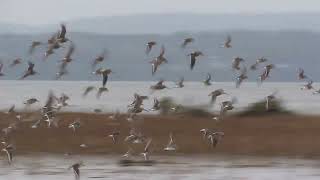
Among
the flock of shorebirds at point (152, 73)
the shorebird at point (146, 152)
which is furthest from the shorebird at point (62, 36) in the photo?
the shorebird at point (146, 152)

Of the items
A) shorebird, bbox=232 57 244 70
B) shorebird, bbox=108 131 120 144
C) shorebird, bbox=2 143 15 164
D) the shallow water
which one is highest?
shorebird, bbox=108 131 120 144

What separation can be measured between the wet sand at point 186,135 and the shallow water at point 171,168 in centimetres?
227

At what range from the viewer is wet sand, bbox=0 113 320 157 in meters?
44.9

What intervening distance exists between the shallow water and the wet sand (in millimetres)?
2269

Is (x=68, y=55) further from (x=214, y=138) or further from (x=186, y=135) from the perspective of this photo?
(x=186, y=135)

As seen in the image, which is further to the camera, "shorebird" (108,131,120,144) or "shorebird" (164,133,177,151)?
"shorebird" (108,131,120,144)

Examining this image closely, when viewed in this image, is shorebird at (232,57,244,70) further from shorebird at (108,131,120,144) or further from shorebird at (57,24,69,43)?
shorebird at (108,131,120,144)

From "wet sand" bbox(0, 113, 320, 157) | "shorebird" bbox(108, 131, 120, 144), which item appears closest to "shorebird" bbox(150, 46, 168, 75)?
"wet sand" bbox(0, 113, 320, 157)

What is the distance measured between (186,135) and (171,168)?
11478mm

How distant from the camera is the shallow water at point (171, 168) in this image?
35688 millimetres

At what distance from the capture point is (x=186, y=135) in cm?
4950

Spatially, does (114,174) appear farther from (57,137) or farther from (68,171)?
(57,137)

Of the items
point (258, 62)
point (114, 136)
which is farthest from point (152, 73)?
point (114, 136)

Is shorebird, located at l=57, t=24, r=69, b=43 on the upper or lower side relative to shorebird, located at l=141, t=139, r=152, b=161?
upper
